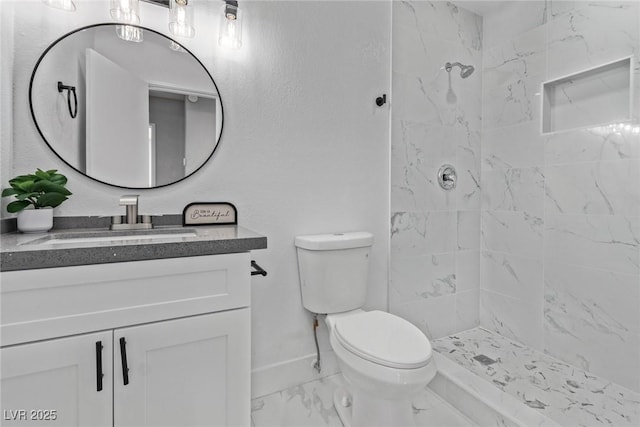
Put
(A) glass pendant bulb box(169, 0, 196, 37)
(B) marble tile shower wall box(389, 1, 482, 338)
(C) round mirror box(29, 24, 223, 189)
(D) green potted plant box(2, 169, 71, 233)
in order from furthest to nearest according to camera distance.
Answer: (B) marble tile shower wall box(389, 1, 482, 338)
(A) glass pendant bulb box(169, 0, 196, 37)
(C) round mirror box(29, 24, 223, 189)
(D) green potted plant box(2, 169, 71, 233)

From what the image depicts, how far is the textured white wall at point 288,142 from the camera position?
1399mm

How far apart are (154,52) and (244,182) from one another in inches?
25.9

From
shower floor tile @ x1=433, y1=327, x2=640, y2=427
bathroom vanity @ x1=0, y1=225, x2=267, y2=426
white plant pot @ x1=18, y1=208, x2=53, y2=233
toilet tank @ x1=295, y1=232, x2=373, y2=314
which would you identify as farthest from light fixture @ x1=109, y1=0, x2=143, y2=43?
shower floor tile @ x1=433, y1=327, x2=640, y2=427

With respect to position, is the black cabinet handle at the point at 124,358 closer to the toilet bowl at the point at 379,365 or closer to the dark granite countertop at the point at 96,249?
the dark granite countertop at the point at 96,249

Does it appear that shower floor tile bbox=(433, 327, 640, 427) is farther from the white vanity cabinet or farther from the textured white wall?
the white vanity cabinet

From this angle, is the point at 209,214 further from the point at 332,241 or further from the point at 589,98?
the point at 589,98

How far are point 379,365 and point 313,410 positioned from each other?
588mm

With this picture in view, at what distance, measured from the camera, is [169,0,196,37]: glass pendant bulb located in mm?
1323

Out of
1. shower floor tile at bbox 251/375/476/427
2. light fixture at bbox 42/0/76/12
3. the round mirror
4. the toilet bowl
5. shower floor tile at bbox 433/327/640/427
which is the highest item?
light fixture at bbox 42/0/76/12

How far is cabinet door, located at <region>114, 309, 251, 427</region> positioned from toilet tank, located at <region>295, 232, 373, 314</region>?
597 mm

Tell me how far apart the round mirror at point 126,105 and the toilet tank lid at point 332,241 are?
61 centimetres

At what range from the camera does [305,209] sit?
5.53 ft

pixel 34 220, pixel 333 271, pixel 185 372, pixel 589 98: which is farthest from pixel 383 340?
pixel 589 98

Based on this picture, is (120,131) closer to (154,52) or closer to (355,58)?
(154,52)
